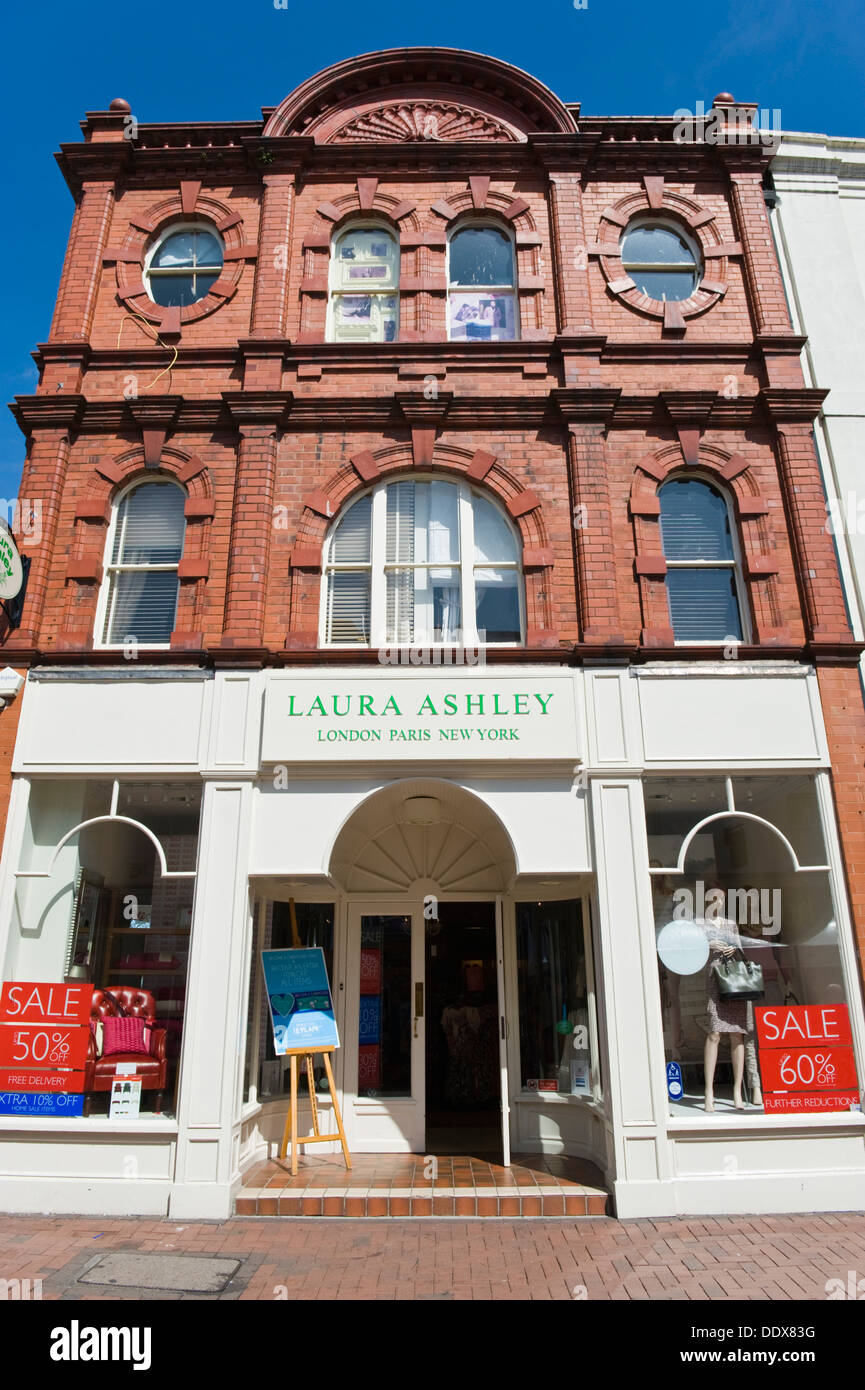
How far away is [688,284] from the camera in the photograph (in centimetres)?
1050

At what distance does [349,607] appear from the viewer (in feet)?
30.3

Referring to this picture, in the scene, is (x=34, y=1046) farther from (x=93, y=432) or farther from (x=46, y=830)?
(x=93, y=432)

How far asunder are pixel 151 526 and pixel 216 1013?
543 cm

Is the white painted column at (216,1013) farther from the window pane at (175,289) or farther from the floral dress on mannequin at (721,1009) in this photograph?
the window pane at (175,289)

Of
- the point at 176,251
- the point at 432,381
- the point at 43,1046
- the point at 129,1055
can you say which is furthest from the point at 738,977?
the point at 176,251

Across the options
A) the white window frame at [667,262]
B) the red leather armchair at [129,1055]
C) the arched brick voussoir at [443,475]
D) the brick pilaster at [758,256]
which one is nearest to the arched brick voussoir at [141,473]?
the arched brick voussoir at [443,475]

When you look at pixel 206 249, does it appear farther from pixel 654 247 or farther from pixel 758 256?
pixel 758 256

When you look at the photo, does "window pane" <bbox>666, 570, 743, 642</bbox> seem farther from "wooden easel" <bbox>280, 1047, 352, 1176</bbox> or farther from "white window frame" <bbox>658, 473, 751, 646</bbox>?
"wooden easel" <bbox>280, 1047, 352, 1176</bbox>

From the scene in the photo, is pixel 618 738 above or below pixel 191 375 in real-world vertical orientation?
below

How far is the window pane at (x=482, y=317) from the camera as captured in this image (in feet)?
33.7

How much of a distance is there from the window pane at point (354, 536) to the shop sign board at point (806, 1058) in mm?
6236

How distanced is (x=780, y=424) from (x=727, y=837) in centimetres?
482

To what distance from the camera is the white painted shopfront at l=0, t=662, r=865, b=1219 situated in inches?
288

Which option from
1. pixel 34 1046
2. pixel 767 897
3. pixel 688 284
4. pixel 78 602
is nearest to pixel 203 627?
pixel 78 602
